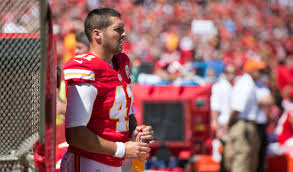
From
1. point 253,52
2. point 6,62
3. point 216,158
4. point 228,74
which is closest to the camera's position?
point 6,62

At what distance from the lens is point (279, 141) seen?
8055mm

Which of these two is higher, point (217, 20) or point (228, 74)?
point (217, 20)

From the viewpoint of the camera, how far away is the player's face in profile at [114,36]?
2.96 meters

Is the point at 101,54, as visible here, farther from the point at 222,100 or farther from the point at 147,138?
the point at 222,100

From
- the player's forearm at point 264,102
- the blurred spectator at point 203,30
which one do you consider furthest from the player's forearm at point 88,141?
the blurred spectator at point 203,30

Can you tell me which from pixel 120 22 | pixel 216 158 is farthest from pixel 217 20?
pixel 120 22

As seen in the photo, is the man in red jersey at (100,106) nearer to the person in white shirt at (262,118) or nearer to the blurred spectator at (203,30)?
the person in white shirt at (262,118)

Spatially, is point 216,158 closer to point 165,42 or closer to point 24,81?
point 24,81

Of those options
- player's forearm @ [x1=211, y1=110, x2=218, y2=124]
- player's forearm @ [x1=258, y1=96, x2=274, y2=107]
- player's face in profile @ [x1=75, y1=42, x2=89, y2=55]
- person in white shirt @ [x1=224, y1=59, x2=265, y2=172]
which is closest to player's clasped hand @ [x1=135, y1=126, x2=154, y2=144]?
player's face in profile @ [x1=75, y1=42, x2=89, y2=55]

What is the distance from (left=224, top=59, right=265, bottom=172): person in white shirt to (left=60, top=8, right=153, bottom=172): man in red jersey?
4.41m

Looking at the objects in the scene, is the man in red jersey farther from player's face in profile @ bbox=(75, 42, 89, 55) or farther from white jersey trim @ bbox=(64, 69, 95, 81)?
player's face in profile @ bbox=(75, 42, 89, 55)

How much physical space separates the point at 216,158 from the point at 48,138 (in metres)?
5.62

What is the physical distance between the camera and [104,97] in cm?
285

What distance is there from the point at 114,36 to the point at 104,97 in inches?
14.5
